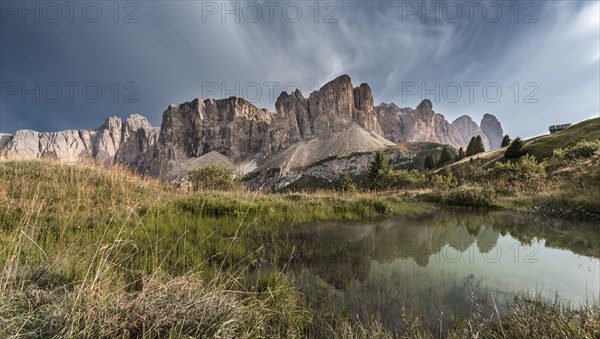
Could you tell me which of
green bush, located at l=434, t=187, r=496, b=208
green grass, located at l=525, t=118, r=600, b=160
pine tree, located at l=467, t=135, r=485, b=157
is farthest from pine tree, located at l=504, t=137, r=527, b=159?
green bush, located at l=434, t=187, r=496, b=208

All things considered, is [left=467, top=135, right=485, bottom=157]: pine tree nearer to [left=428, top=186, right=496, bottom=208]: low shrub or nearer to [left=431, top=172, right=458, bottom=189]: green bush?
[left=431, top=172, right=458, bottom=189]: green bush

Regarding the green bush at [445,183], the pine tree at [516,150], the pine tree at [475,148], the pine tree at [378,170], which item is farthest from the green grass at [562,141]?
the green bush at [445,183]

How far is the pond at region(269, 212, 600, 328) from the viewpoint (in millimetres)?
3324

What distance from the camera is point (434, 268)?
470 cm

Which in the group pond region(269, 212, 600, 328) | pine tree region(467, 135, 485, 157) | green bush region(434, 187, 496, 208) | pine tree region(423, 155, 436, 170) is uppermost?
pine tree region(467, 135, 485, 157)

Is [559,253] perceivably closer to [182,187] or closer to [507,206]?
[507,206]

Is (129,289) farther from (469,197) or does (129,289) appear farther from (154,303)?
(469,197)

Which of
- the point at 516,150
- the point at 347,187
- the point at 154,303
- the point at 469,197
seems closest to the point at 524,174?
the point at 469,197

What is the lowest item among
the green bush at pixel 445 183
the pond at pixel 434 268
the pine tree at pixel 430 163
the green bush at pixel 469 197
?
the pond at pixel 434 268

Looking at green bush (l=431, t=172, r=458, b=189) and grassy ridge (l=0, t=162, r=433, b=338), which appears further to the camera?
green bush (l=431, t=172, r=458, b=189)

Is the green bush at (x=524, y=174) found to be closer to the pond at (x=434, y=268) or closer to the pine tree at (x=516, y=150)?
the pond at (x=434, y=268)

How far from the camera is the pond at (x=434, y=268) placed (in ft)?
10.9

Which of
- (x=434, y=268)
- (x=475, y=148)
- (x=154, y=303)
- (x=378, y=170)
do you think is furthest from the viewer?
(x=475, y=148)

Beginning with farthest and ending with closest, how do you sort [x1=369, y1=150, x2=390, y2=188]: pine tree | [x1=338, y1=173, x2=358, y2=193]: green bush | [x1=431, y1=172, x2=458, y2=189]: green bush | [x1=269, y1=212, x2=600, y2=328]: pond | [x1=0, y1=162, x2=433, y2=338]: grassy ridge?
[x1=369, y1=150, x2=390, y2=188]: pine tree < [x1=431, y1=172, x2=458, y2=189]: green bush < [x1=338, y1=173, x2=358, y2=193]: green bush < [x1=269, y1=212, x2=600, y2=328]: pond < [x1=0, y1=162, x2=433, y2=338]: grassy ridge
